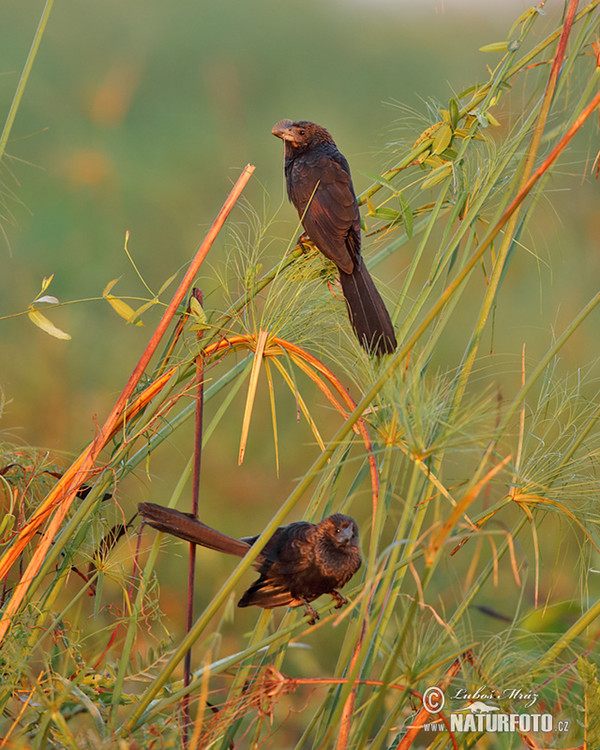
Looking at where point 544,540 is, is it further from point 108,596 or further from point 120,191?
point 120,191

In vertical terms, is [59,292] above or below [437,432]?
above

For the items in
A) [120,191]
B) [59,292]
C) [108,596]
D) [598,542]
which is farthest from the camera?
[120,191]

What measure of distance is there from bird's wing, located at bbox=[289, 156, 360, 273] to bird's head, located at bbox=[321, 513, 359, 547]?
506 mm

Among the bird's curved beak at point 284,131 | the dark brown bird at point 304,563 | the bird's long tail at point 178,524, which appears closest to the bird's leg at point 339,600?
the dark brown bird at point 304,563

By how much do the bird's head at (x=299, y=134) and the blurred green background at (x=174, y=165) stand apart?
924 mm

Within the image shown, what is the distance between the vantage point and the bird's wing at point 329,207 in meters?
1.55

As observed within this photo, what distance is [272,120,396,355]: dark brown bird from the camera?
1220 mm

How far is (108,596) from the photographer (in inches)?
118

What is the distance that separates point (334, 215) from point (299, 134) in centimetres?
53

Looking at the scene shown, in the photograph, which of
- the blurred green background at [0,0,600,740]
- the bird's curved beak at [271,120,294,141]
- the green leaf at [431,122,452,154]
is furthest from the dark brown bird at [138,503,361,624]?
the blurred green background at [0,0,600,740]

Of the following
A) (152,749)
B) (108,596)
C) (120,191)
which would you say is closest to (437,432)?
(152,749)

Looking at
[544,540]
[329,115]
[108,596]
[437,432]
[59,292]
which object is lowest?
[108,596]

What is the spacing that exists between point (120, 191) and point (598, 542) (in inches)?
120

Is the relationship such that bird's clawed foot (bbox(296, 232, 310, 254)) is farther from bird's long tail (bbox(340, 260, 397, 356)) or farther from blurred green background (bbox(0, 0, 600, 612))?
blurred green background (bbox(0, 0, 600, 612))
